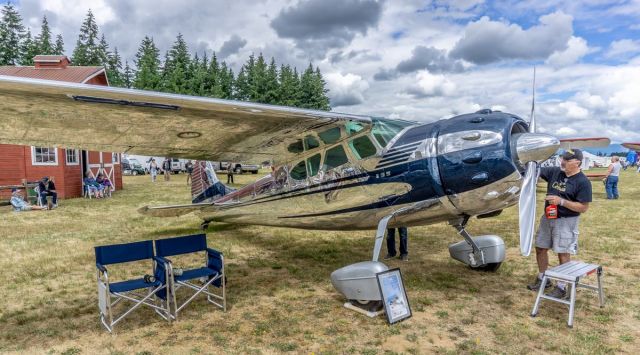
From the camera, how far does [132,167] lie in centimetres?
4134

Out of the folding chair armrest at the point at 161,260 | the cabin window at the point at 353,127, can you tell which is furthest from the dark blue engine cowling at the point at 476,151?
the folding chair armrest at the point at 161,260

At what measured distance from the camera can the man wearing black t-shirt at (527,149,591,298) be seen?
4.74 meters

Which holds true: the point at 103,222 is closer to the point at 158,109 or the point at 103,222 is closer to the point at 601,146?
the point at 158,109

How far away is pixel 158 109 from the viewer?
4.37 metres

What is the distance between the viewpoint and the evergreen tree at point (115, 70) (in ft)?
208

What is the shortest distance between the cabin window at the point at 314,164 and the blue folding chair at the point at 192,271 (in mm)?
1852

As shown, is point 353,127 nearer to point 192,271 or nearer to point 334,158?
point 334,158

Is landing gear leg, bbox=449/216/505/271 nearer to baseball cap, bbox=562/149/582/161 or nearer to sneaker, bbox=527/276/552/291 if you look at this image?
sneaker, bbox=527/276/552/291

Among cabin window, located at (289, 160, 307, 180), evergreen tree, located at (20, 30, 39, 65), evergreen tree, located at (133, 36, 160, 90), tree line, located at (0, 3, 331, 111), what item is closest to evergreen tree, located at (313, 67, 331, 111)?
tree line, located at (0, 3, 331, 111)

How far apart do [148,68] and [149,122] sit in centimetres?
5283

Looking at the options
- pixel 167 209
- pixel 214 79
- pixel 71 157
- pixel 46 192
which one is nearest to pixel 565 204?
pixel 167 209

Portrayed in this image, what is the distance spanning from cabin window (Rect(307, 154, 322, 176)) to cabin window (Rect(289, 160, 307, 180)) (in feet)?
0.37

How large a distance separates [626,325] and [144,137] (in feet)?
20.6

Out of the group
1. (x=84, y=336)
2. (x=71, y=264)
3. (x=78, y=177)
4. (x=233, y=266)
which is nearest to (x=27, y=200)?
(x=78, y=177)
